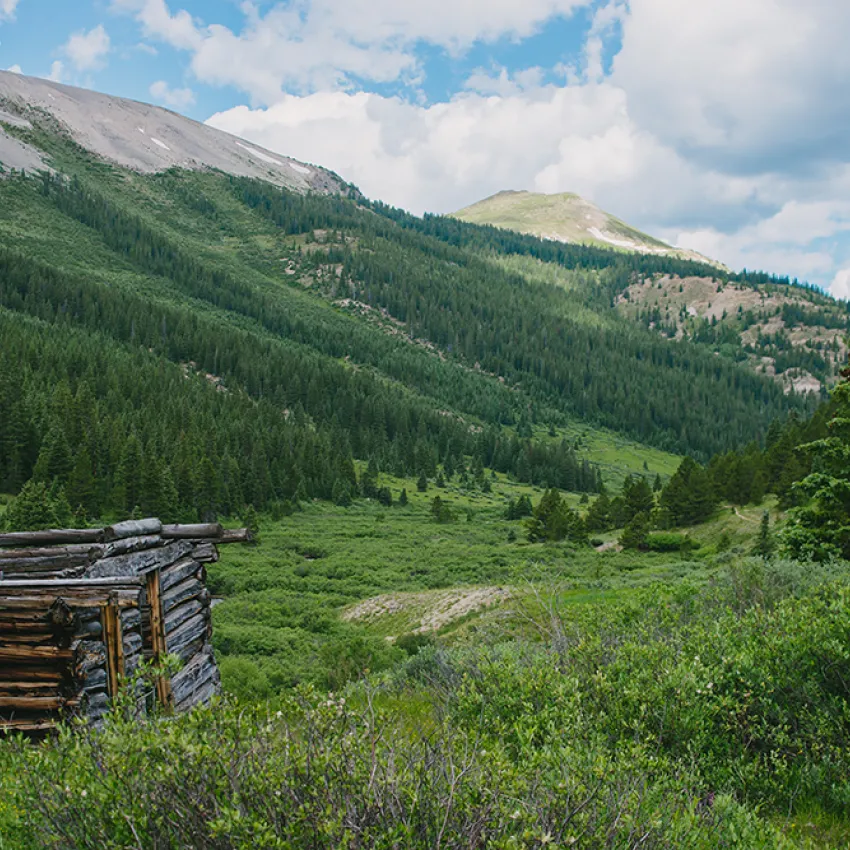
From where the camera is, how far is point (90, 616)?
29.9 feet

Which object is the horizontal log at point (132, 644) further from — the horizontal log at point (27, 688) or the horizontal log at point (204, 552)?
the horizontal log at point (204, 552)

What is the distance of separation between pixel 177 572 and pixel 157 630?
5.26ft

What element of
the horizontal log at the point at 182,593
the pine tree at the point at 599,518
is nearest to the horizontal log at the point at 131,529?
the horizontal log at the point at 182,593

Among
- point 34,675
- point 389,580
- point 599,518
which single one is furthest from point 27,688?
point 599,518

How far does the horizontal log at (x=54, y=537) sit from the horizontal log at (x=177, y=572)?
1.45 m

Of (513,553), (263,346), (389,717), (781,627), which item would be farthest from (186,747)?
(263,346)

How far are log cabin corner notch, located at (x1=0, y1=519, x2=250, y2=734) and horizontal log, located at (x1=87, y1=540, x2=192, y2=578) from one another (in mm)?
18

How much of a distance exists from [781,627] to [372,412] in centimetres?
11899

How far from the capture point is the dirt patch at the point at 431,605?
28.2 meters

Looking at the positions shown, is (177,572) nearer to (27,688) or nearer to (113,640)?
(113,640)

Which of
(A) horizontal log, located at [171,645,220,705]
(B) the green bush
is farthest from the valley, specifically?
(A) horizontal log, located at [171,645,220,705]

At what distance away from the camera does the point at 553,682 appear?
7871mm

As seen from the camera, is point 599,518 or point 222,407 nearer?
point 599,518

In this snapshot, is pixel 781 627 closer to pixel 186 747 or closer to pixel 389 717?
pixel 389 717
